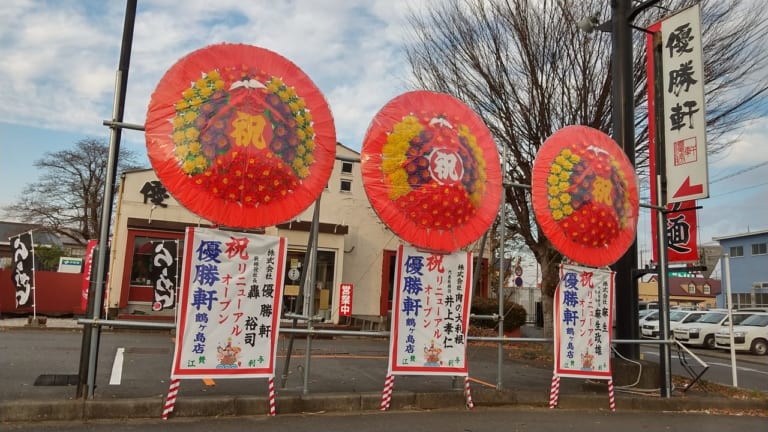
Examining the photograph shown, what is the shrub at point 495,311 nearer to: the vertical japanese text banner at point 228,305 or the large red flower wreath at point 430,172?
the large red flower wreath at point 430,172

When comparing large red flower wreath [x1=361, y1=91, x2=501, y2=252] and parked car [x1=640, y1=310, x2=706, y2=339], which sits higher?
large red flower wreath [x1=361, y1=91, x2=501, y2=252]

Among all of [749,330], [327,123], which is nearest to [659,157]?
[327,123]

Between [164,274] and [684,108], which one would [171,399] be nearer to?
[684,108]

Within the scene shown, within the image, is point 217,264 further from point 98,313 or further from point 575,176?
point 575,176

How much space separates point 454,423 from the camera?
6188mm

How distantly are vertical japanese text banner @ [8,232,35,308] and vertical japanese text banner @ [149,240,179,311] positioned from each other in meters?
4.42

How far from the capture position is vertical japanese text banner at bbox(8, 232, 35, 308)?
59.7 ft

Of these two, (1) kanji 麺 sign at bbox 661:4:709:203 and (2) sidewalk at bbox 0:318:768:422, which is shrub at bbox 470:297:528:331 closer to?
(2) sidewalk at bbox 0:318:768:422

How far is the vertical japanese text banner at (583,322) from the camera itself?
24.5ft

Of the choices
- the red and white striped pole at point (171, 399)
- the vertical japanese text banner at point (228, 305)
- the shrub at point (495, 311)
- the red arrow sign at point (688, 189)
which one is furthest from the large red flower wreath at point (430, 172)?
the shrub at point (495, 311)

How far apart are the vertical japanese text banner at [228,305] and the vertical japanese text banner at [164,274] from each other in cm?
1258

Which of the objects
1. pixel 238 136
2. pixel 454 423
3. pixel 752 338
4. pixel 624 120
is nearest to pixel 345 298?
pixel 624 120

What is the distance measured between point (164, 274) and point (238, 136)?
13.3 meters

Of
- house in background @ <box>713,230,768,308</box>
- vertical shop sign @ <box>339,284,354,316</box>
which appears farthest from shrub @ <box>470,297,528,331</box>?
house in background @ <box>713,230,768,308</box>
